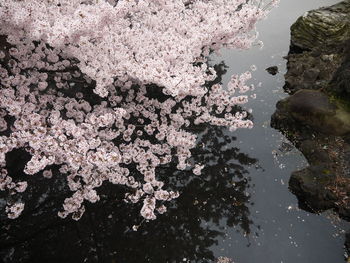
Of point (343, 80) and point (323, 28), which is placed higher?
point (323, 28)

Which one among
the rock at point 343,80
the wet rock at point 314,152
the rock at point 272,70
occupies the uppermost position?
the rock at point 343,80

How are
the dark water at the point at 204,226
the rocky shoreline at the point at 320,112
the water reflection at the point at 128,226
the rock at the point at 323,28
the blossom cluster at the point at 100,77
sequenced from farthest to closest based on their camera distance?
1. the rock at the point at 323,28
2. the rocky shoreline at the point at 320,112
3. the water reflection at the point at 128,226
4. the dark water at the point at 204,226
5. the blossom cluster at the point at 100,77

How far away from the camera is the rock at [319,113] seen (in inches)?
379

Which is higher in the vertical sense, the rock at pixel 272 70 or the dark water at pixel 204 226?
the rock at pixel 272 70

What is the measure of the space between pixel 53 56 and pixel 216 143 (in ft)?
21.5

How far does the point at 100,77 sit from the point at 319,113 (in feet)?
24.2

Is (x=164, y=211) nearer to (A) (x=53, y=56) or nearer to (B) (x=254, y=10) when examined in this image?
(A) (x=53, y=56)

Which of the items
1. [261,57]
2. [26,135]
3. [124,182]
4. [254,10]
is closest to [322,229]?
[124,182]

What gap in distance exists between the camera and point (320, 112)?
986 centimetres

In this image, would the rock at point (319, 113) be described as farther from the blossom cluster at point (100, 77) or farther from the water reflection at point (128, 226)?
the water reflection at point (128, 226)

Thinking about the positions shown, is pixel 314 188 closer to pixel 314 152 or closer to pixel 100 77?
pixel 314 152

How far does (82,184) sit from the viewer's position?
8547 mm

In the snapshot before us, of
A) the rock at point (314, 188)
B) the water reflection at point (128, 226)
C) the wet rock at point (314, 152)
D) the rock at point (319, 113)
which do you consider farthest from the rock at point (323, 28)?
the water reflection at point (128, 226)

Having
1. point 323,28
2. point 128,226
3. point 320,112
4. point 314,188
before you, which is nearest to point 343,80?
point 320,112
